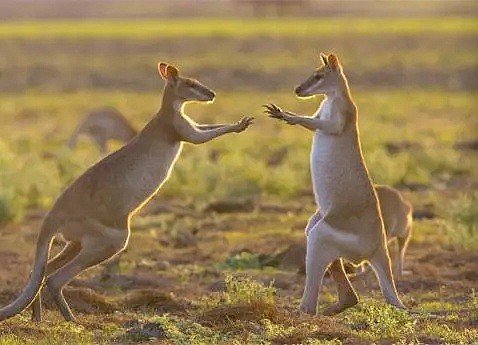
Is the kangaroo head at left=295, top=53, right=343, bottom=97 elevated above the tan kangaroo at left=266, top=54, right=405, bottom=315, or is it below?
above

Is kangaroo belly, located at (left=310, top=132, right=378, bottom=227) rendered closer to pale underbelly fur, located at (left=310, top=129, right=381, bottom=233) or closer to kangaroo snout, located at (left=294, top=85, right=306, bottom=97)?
pale underbelly fur, located at (left=310, top=129, right=381, bottom=233)

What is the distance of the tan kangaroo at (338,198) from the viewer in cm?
1144

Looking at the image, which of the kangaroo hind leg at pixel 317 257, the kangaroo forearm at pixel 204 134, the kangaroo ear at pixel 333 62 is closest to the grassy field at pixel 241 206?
the kangaroo hind leg at pixel 317 257

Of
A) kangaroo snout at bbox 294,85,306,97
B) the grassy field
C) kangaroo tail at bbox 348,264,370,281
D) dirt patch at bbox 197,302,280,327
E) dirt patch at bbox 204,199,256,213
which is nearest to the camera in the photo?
the grassy field

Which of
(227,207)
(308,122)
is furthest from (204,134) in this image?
(227,207)

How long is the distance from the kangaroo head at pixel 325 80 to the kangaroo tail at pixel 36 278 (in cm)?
244

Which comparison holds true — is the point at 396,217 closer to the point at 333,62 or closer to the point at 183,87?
the point at 333,62

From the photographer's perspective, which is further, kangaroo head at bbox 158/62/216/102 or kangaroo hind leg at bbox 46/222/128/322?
kangaroo head at bbox 158/62/216/102

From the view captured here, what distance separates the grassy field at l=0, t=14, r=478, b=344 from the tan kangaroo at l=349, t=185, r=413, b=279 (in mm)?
451

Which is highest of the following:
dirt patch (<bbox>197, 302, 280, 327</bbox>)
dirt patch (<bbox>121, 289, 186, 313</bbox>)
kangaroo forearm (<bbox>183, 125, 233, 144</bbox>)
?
kangaroo forearm (<bbox>183, 125, 233, 144</bbox>)

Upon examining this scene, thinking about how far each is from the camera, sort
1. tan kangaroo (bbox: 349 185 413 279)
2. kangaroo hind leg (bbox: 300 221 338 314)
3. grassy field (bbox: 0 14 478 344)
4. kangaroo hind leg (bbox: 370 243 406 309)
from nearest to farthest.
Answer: grassy field (bbox: 0 14 478 344) < kangaroo hind leg (bbox: 300 221 338 314) < kangaroo hind leg (bbox: 370 243 406 309) < tan kangaroo (bbox: 349 185 413 279)

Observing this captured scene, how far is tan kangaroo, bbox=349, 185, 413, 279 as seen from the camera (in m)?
14.7

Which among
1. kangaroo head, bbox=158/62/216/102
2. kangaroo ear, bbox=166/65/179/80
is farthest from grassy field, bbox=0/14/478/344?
kangaroo ear, bbox=166/65/179/80

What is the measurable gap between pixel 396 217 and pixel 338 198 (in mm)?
3526
